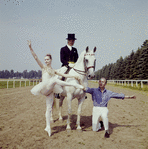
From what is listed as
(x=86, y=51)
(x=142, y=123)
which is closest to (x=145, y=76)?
(x=142, y=123)

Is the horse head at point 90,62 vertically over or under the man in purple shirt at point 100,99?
over

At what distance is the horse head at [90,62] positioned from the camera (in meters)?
4.71

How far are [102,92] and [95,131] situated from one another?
1473mm

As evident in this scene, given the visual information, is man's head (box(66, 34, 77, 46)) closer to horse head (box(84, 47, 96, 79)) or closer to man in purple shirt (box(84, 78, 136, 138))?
horse head (box(84, 47, 96, 79))

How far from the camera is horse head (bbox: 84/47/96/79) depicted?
4.71 meters

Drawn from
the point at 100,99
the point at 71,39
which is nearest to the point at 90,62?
the point at 100,99

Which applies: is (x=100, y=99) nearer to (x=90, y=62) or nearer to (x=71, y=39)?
(x=90, y=62)

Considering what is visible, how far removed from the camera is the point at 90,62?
190 inches

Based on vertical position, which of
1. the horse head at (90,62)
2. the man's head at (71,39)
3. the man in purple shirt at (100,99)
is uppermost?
the man's head at (71,39)

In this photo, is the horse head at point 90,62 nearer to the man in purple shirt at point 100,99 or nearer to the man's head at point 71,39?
the man in purple shirt at point 100,99

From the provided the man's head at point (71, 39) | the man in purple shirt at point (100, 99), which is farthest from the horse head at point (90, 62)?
the man's head at point (71, 39)

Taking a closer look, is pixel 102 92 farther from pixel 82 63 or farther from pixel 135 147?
pixel 135 147

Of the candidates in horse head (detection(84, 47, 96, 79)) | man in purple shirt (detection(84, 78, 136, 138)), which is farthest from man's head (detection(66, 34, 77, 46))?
man in purple shirt (detection(84, 78, 136, 138))

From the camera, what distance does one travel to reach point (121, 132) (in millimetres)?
5285
